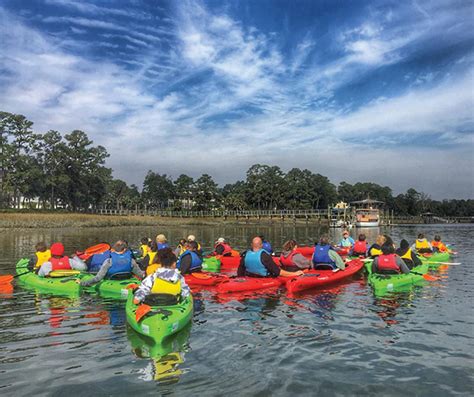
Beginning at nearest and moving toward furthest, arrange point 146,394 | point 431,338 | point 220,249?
1. point 146,394
2. point 431,338
3. point 220,249

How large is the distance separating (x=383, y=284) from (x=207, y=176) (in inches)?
3642

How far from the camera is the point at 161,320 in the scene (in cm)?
768

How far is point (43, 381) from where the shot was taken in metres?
6.10

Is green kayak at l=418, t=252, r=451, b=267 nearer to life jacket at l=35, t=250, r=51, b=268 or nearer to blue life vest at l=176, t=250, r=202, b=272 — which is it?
blue life vest at l=176, t=250, r=202, b=272

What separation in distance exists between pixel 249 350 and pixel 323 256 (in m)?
7.82

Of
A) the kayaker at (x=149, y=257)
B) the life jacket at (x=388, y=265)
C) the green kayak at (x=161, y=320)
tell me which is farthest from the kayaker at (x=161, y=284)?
the life jacket at (x=388, y=265)

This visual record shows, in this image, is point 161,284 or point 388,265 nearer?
point 161,284

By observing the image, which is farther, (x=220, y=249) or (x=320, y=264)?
(x=220, y=249)

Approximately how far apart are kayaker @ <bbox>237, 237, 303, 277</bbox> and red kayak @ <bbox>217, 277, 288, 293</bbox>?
0.20 m

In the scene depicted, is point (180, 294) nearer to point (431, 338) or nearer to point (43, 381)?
point (43, 381)

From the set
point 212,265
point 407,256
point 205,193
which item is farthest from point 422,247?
point 205,193

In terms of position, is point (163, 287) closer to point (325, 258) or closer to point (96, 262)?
point (96, 262)

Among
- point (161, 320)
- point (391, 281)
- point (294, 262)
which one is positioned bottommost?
point (391, 281)

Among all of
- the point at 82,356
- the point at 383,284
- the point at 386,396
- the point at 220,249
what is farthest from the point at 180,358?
the point at 220,249
